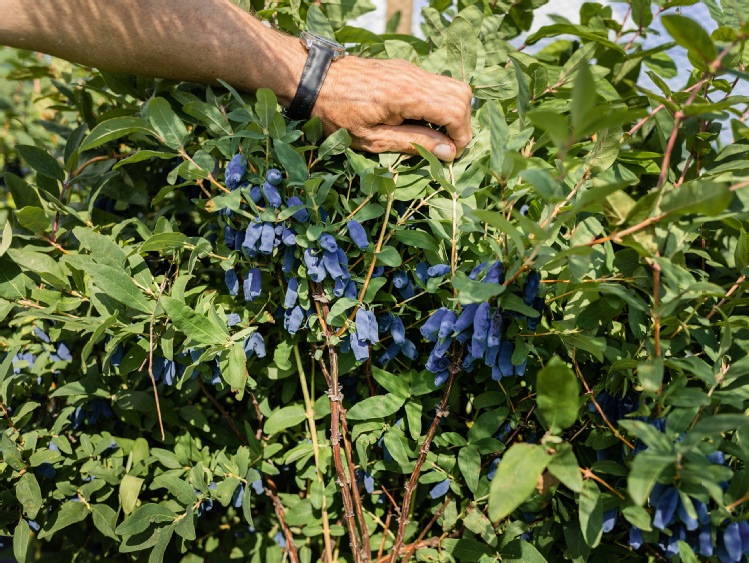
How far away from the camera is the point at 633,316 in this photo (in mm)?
855

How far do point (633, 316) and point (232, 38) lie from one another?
0.74m

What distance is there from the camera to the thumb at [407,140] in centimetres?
99

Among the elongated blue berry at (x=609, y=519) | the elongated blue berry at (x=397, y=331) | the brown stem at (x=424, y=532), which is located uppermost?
the elongated blue berry at (x=397, y=331)

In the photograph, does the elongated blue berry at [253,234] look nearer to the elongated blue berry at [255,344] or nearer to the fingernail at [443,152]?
the elongated blue berry at [255,344]

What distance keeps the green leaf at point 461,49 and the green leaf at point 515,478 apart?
2.24ft

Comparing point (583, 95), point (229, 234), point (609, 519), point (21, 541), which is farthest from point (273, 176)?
point (21, 541)

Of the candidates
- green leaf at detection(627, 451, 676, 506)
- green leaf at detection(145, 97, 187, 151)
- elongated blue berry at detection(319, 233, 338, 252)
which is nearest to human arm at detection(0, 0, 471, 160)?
green leaf at detection(145, 97, 187, 151)

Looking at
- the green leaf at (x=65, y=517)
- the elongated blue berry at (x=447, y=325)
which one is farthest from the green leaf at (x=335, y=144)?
the green leaf at (x=65, y=517)

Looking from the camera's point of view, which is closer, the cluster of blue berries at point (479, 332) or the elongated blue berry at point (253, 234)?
the cluster of blue berries at point (479, 332)

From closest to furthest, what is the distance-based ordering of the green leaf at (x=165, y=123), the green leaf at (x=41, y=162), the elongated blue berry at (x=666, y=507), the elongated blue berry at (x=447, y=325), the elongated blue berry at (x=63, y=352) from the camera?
the elongated blue berry at (x=666, y=507) → the elongated blue berry at (x=447, y=325) → the green leaf at (x=165, y=123) → the green leaf at (x=41, y=162) → the elongated blue berry at (x=63, y=352)

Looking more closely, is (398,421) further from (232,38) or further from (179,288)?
(232,38)

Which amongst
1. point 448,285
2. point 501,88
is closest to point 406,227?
point 448,285

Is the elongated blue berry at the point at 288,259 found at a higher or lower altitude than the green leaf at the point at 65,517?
higher

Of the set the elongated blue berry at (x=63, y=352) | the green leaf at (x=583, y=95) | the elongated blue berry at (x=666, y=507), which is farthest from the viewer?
the elongated blue berry at (x=63, y=352)
